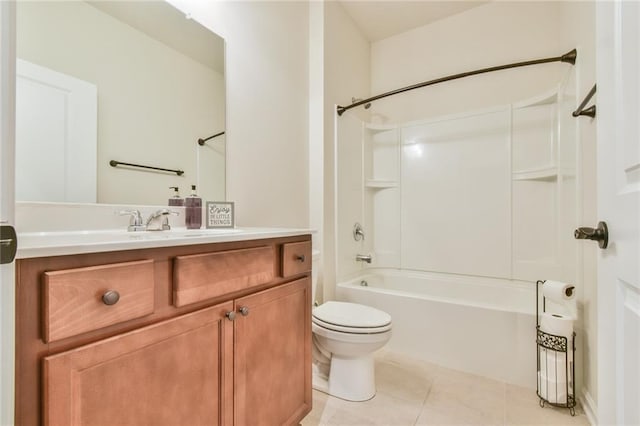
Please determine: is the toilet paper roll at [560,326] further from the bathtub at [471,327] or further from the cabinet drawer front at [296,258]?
the cabinet drawer front at [296,258]

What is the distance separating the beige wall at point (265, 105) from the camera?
1578 millimetres

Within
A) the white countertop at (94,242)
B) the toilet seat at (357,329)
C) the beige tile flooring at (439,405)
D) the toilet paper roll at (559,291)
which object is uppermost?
the white countertop at (94,242)

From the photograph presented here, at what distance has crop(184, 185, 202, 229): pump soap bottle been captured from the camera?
1296 millimetres

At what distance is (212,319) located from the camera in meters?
0.83

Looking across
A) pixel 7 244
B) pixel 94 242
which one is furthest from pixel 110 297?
pixel 7 244

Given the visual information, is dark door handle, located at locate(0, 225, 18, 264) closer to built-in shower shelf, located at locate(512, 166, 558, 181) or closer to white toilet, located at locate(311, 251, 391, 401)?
white toilet, located at locate(311, 251, 391, 401)

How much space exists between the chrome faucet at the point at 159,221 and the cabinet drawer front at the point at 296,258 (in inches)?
19.4

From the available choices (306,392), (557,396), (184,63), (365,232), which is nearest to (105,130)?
(184,63)

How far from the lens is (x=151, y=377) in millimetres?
684

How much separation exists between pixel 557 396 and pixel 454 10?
9.54 feet

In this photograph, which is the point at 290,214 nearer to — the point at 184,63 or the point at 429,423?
the point at 184,63

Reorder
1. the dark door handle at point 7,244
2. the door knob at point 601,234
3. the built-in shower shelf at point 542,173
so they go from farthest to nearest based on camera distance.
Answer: the built-in shower shelf at point 542,173, the door knob at point 601,234, the dark door handle at point 7,244

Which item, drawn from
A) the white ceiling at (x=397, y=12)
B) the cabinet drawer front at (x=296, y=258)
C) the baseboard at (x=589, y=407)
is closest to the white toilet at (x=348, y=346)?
the cabinet drawer front at (x=296, y=258)

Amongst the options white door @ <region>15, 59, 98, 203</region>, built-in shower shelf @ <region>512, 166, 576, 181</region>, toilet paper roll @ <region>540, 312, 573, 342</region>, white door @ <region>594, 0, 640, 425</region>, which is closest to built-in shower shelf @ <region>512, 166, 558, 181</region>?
built-in shower shelf @ <region>512, 166, 576, 181</region>
